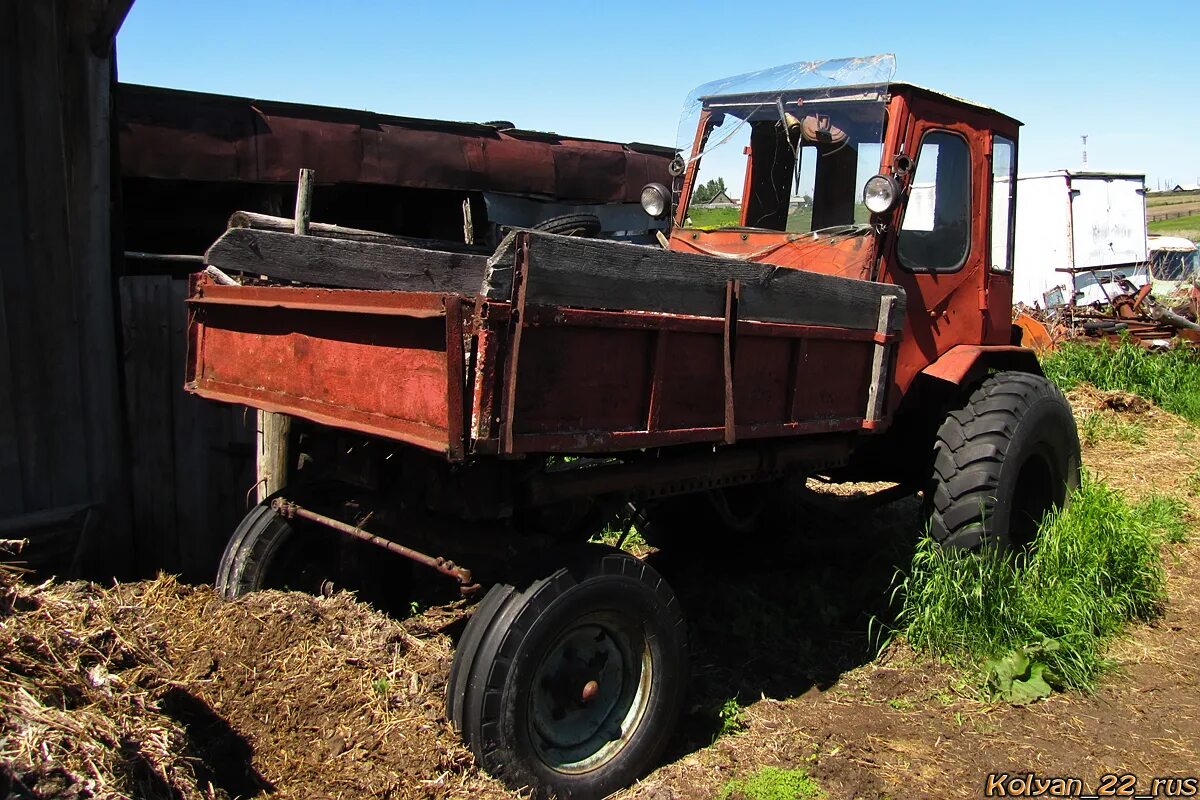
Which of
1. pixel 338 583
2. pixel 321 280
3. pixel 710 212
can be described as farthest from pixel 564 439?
pixel 710 212

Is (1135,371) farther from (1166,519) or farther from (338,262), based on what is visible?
(338,262)

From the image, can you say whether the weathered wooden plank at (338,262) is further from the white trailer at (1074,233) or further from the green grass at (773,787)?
the white trailer at (1074,233)

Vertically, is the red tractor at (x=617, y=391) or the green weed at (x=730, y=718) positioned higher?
the red tractor at (x=617, y=391)

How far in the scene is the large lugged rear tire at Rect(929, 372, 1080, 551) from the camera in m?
4.68

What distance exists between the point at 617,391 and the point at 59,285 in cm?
330

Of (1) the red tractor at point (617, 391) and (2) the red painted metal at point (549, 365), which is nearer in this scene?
(2) the red painted metal at point (549, 365)

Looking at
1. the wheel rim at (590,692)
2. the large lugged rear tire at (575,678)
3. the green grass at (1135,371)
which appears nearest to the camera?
the large lugged rear tire at (575,678)

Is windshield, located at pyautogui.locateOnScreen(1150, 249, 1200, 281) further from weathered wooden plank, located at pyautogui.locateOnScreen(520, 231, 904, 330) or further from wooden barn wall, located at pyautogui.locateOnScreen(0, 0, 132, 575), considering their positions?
wooden barn wall, located at pyautogui.locateOnScreen(0, 0, 132, 575)

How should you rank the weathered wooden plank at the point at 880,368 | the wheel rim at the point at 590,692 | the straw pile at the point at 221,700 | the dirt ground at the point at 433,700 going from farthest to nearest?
the weathered wooden plank at the point at 880,368
the wheel rim at the point at 590,692
the dirt ground at the point at 433,700
the straw pile at the point at 221,700

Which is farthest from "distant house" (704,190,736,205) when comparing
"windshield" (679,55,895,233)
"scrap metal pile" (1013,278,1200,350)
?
"scrap metal pile" (1013,278,1200,350)

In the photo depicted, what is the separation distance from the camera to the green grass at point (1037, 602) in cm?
450

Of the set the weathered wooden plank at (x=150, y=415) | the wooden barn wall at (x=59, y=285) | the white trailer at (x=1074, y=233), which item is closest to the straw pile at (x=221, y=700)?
the wooden barn wall at (x=59, y=285)

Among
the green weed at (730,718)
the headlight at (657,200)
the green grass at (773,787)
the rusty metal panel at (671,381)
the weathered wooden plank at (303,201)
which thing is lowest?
the green grass at (773,787)

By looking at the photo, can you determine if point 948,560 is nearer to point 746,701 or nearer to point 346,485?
point 746,701
